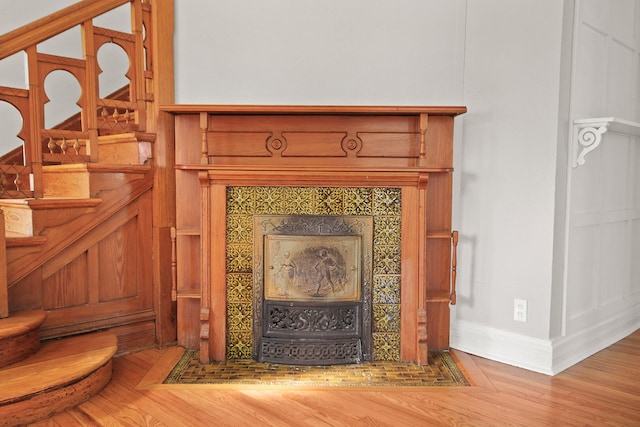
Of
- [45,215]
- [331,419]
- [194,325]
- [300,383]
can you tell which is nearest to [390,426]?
[331,419]

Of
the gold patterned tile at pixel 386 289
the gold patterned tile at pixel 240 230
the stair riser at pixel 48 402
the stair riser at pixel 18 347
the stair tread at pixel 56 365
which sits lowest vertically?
the stair riser at pixel 48 402

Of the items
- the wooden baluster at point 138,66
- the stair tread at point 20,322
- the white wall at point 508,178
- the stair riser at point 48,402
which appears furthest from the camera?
the wooden baluster at point 138,66

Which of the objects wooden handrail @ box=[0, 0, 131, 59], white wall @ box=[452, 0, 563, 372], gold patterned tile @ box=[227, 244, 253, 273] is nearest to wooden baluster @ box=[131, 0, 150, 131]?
wooden handrail @ box=[0, 0, 131, 59]

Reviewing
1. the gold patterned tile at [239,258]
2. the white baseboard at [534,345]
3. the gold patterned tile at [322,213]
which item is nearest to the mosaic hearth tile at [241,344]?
the gold patterned tile at [322,213]

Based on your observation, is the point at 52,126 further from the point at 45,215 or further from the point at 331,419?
the point at 331,419

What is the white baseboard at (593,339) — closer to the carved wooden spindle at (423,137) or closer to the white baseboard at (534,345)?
the white baseboard at (534,345)

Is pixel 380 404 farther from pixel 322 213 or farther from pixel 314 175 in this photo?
pixel 314 175

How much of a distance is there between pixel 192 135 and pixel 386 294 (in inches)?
A: 57.4

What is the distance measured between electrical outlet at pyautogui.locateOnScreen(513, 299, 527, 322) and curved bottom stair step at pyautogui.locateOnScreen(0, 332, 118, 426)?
2.19 m

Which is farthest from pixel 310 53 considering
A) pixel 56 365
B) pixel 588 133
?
pixel 56 365

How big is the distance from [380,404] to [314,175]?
3.97 feet

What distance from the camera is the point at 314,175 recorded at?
8.66ft

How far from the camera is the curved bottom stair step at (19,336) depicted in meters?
2.18

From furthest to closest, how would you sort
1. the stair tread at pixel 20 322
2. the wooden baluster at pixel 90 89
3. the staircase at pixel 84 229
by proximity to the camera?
the wooden baluster at pixel 90 89, the staircase at pixel 84 229, the stair tread at pixel 20 322
